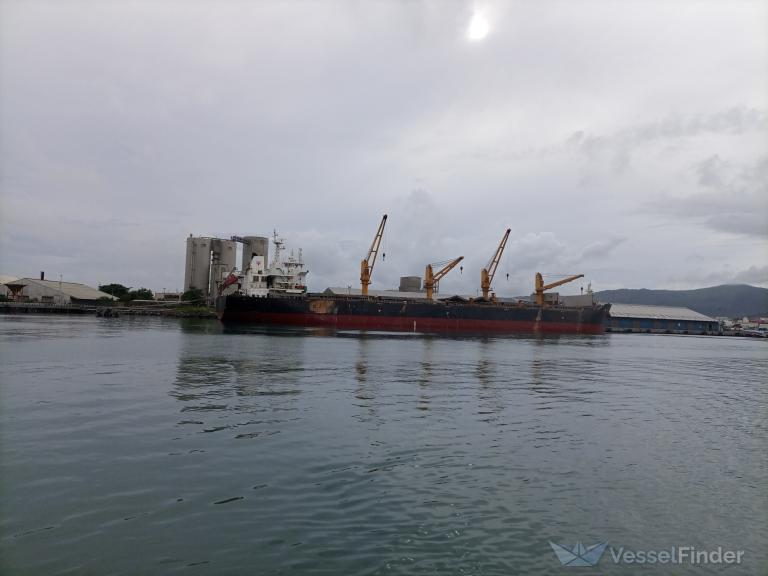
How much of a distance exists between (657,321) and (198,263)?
106 metres

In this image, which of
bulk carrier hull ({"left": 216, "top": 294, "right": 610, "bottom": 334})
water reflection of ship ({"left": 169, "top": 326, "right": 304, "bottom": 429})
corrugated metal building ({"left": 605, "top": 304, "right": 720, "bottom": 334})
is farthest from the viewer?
corrugated metal building ({"left": 605, "top": 304, "right": 720, "bottom": 334})

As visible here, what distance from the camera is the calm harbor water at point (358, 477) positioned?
19.1 feet

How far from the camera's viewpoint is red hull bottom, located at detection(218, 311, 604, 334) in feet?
194

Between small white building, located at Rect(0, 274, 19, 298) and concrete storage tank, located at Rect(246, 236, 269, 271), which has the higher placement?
concrete storage tank, located at Rect(246, 236, 269, 271)

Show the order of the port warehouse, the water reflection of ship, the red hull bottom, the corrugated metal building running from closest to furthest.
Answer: the water reflection of ship < the red hull bottom < the port warehouse < the corrugated metal building

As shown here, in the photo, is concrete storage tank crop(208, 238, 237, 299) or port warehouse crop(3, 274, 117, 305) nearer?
port warehouse crop(3, 274, 117, 305)

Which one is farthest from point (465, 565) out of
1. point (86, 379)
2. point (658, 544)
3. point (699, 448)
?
point (86, 379)

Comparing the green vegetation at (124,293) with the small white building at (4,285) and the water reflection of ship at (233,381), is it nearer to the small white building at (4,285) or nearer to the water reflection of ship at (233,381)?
the small white building at (4,285)

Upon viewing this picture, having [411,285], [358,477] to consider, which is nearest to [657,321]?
[411,285]

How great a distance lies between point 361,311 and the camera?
62469 millimetres

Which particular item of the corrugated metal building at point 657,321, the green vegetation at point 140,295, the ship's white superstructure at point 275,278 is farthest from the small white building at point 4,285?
the corrugated metal building at point 657,321

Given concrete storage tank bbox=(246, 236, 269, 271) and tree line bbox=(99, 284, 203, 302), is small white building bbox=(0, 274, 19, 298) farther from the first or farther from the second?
concrete storage tank bbox=(246, 236, 269, 271)

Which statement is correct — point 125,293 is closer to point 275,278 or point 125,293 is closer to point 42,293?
point 42,293

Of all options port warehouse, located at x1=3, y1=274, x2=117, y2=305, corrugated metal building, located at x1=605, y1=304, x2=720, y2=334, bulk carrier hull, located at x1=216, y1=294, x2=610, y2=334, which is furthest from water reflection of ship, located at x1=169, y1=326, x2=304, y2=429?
corrugated metal building, located at x1=605, y1=304, x2=720, y2=334
